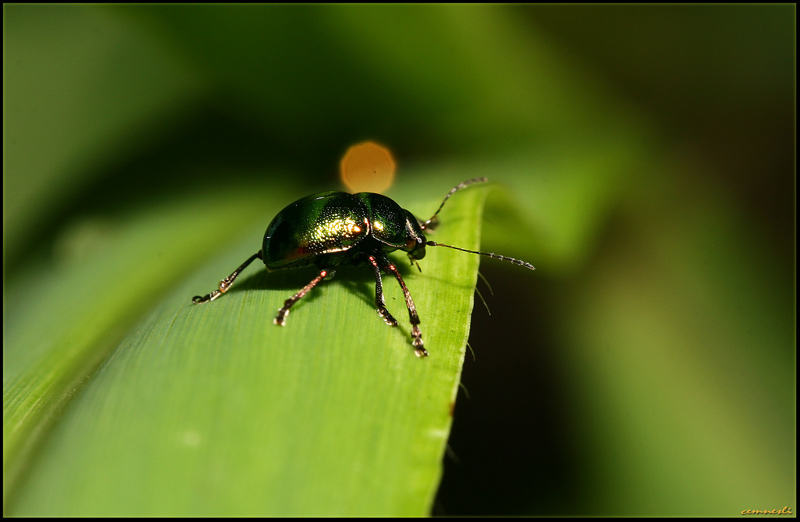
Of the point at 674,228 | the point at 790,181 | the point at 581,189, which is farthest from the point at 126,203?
the point at 790,181

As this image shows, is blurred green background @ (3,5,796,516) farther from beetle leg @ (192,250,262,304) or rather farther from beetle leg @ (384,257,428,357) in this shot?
beetle leg @ (384,257,428,357)

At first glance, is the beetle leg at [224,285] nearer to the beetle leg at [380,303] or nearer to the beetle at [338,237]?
the beetle at [338,237]

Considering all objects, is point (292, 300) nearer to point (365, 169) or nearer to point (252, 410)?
point (252, 410)

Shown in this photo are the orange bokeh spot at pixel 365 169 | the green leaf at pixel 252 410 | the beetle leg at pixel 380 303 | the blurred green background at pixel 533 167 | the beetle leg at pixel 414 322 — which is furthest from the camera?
the orange bokeh spot at pixel 365 169

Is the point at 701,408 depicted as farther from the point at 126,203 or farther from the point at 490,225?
the point at 126,203

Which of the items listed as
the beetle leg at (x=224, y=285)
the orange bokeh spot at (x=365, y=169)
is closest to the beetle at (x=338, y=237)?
the beetle leg at (x=224, y=285)

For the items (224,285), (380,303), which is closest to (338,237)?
(380,303)
